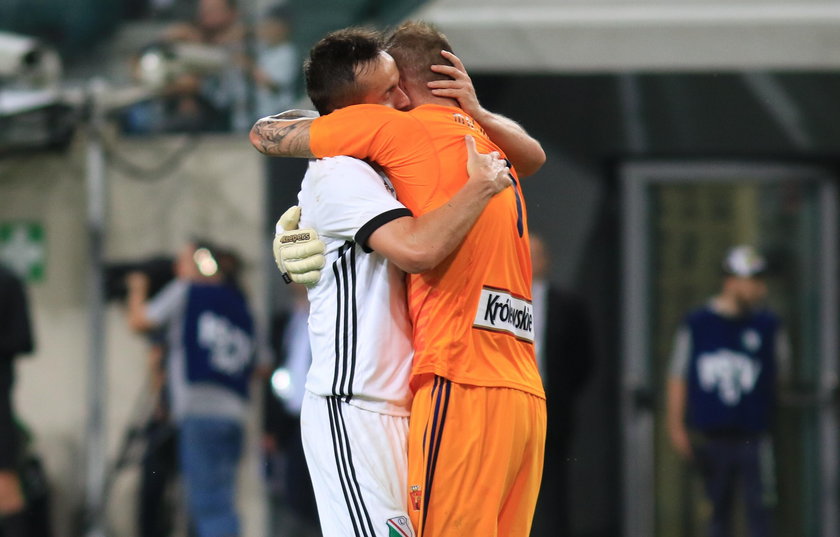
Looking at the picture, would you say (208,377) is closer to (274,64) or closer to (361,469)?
(274,64)

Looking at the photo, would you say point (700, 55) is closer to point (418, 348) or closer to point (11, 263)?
point (11, 263)

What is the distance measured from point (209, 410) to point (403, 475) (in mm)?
4761

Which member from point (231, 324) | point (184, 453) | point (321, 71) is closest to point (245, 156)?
point (231, 324)

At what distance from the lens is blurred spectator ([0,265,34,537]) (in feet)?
21.1

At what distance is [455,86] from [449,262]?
51 centimetres

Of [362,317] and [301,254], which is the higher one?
[301,254]

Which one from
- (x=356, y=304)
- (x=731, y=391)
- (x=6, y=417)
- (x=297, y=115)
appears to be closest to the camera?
(x=356, y=304)

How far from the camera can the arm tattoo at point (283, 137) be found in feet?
10.5

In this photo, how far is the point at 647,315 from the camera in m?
8.41

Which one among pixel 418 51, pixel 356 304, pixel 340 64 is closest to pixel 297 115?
pixel 340 64

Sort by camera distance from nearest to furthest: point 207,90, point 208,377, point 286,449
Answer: point 208,377
point 286,449
point 207,90

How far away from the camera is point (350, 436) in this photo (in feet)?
10.0

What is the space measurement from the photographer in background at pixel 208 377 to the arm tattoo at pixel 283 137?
4202 millimetres

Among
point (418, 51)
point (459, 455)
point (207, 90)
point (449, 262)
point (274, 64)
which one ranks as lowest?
point (459, 455)
